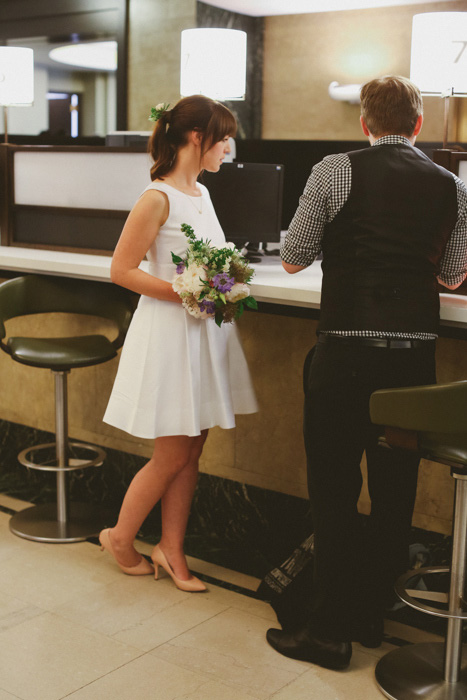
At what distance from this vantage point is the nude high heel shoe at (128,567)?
303cm

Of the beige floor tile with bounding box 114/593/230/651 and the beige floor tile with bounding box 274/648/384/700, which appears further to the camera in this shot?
the beige floor tile with bounding box 114/593/230/651

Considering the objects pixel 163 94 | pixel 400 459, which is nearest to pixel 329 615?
pixel 400 459

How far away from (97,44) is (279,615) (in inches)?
284

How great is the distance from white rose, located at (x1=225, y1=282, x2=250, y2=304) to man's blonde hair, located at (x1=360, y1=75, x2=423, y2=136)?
647 mm

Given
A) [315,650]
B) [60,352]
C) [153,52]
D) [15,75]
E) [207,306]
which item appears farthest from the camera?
[153,52]

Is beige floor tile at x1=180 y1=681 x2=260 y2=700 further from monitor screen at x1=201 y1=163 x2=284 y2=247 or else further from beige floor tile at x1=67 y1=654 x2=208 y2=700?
monitor screen at x1=201 y1=163 x2=284 y2=247

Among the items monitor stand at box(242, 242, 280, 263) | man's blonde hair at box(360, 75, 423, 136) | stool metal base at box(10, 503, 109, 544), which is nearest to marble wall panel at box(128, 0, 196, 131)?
monitor stand at box(242, 242, 280, 263)

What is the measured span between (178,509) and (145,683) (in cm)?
72

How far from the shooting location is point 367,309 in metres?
2.18

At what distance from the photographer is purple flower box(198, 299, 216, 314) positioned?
2.56m

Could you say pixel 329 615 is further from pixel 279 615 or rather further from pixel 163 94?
pixel 163 94

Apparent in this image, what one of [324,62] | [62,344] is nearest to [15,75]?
[62,344]

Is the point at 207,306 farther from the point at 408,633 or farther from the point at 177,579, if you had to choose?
the point at 408,633

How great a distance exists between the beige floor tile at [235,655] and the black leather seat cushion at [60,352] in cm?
111
